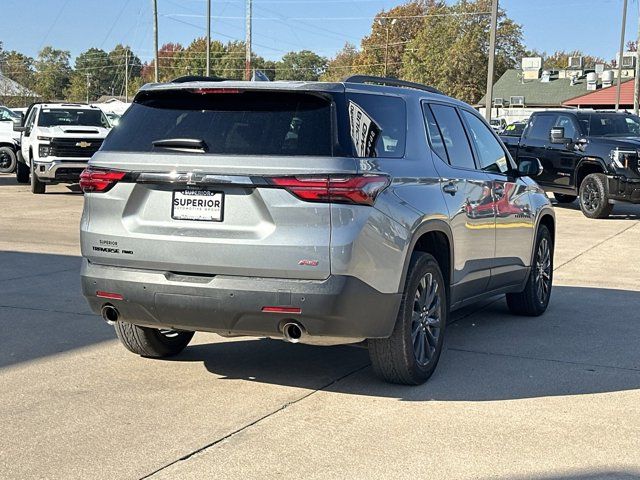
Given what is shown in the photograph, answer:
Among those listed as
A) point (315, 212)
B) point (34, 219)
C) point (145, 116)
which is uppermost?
point (145, 116)

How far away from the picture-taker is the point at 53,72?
138 m

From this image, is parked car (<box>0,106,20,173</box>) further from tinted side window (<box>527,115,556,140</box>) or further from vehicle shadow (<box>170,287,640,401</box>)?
vehicle shadow (<box>170,287,640,401</box>)

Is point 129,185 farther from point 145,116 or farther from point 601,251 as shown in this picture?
point 601,251

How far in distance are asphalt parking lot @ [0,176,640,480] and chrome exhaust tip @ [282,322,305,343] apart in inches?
17.0

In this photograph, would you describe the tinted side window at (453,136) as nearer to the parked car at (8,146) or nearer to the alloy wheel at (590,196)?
the alloy wheel at (590,196)

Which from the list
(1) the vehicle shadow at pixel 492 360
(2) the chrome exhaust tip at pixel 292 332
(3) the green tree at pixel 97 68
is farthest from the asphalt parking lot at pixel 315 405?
(3) the green tree at pixel 97 68

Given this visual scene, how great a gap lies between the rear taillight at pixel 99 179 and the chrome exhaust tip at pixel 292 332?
1302 millimetres

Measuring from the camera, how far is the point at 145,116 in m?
5.63

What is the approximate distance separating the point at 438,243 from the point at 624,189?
12.0 metres

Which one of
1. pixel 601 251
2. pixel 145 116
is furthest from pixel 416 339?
pixel 601 251

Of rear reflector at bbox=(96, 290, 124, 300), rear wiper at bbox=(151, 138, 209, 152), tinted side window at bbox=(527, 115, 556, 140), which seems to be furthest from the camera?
tinted side window at bbox=(527, 115, 556, 140)

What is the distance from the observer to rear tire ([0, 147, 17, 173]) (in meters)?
26.0

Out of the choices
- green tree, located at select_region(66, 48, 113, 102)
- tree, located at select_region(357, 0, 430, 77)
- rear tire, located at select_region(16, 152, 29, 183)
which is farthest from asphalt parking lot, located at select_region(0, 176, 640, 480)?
green tree, located at select_region(66, 48, 113, 102)

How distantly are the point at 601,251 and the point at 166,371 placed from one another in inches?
337
